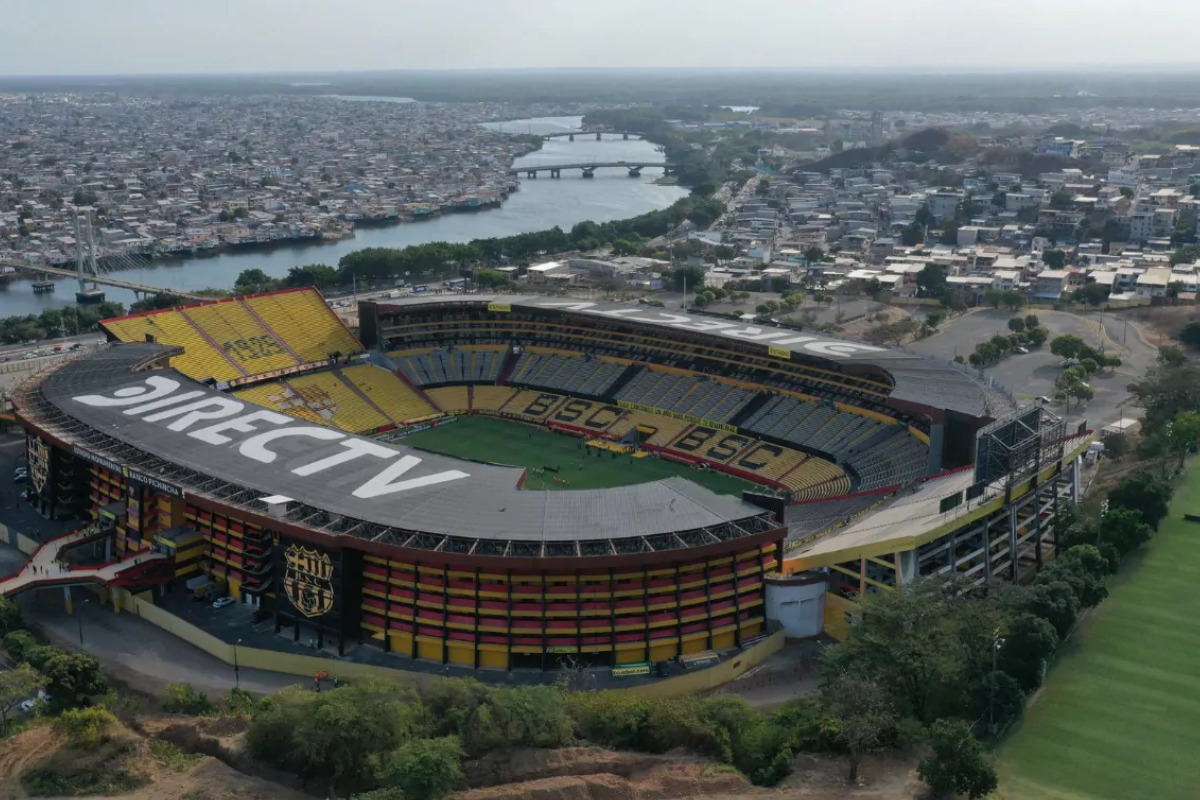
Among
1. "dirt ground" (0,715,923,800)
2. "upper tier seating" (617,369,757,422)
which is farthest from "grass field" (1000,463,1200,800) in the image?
"upper tier seating" (617,369,757,422)

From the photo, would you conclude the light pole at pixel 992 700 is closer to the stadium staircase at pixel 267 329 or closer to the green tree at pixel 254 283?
the stadium staircase at pixel 267 329

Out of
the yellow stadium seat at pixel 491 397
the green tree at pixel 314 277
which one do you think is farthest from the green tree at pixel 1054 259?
the green tree at pixel 314 277

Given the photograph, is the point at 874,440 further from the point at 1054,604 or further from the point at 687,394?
the point at 1054,604

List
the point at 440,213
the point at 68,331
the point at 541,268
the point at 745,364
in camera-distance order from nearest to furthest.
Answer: the point at 745,364, the point at 68,331, the point at 541,268, the point at 440,213

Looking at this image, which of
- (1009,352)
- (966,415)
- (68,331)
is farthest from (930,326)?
(68,331)

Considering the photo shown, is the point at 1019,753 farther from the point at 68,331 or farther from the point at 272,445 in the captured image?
the point at 68,331

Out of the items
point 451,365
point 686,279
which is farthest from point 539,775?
point 686,279
